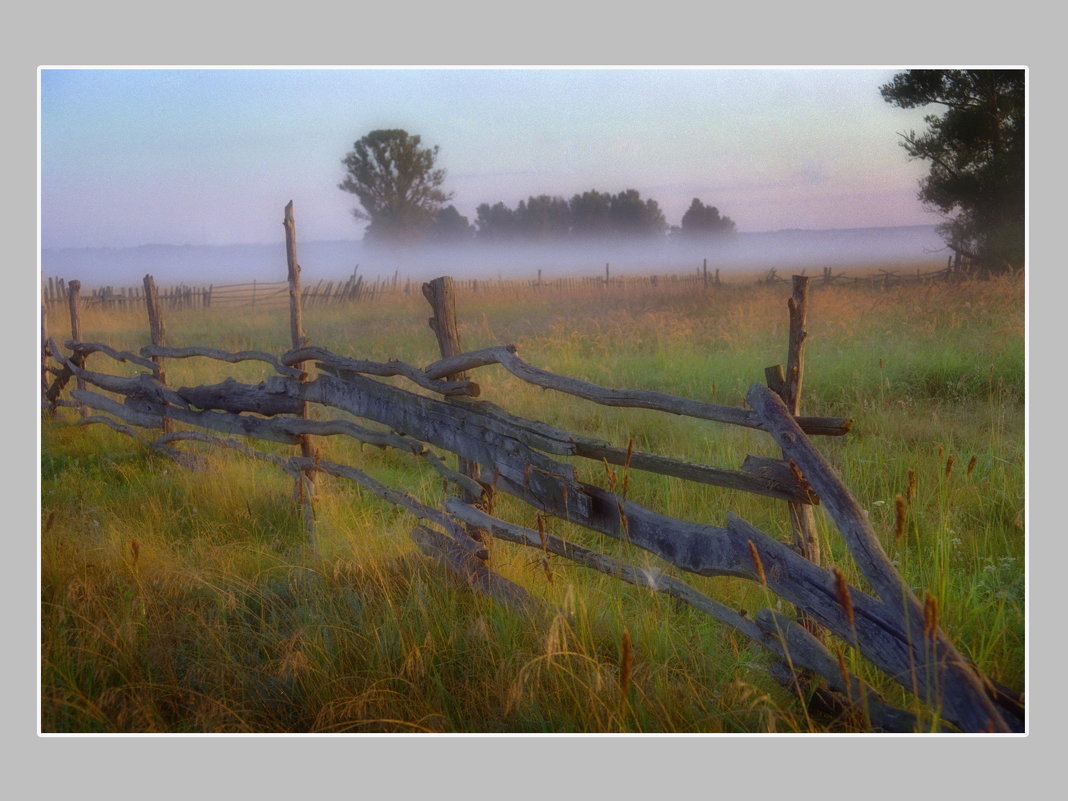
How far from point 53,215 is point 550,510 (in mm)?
2512

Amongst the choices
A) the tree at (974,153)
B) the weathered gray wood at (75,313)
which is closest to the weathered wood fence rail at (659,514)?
the weathered gray wood at (75,313)

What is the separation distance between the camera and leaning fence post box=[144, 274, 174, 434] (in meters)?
5.19

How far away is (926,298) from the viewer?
159 inches

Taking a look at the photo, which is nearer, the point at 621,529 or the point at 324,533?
the point at 621,529

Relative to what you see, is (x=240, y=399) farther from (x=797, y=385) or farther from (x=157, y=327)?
(x=797, y=385)

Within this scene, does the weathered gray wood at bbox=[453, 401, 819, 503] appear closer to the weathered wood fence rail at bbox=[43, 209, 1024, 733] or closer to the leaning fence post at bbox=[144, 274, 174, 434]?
the weathered wood fence rail at bbox=[43, 209, 1024, 733]

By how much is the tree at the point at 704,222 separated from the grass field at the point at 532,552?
0.46 metres

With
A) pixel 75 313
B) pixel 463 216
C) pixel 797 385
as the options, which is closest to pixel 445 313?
pixel 463 216

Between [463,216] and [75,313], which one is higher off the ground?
[463,216]

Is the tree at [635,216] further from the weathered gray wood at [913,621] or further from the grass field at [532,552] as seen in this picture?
the weathered gray wood at [913,621]

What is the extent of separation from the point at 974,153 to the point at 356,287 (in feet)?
10.3

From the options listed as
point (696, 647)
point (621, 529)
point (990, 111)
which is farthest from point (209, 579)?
point (990, 111)

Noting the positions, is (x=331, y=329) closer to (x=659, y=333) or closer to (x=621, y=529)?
(x=659, y=333)

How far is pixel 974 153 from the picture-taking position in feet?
11.8
